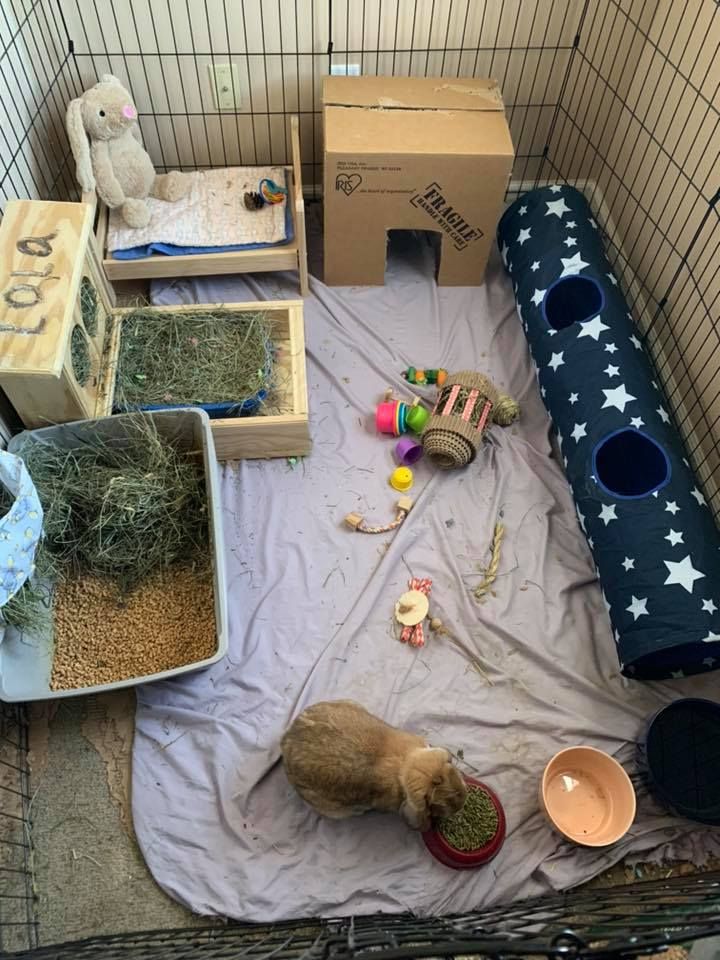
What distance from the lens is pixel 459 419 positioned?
217 cm

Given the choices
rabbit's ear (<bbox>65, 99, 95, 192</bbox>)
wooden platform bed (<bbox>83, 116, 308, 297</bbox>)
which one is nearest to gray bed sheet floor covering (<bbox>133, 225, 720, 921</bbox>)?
wooden platform bed (<bbox>83, 116, 308, 297</bbox>)

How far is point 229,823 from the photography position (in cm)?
169

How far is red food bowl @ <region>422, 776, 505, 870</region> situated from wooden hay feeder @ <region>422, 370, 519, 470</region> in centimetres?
97

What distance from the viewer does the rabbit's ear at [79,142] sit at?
225 cm

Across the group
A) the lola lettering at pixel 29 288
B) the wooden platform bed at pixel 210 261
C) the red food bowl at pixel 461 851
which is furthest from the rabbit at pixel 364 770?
the wooden platform bed at pixel 210 261

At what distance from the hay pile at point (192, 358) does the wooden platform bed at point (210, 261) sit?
20 centimetres

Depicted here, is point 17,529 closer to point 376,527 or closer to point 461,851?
point 376,527

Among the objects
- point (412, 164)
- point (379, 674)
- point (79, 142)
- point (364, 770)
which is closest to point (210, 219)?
point (79, 142)

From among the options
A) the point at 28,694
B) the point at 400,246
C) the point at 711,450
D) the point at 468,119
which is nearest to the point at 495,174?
the point at 468,119

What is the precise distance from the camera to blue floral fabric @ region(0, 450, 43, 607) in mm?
1624

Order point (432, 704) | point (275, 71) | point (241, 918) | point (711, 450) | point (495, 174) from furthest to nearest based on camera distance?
point (275, 71), point (495, 174), point (711, 450), point (432, 704), point (241, 918)

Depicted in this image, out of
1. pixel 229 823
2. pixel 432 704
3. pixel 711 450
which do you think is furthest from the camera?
pixel 711 450

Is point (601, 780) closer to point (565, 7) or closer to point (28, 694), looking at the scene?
point (28, 694)

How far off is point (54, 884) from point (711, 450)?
2002 millimetres
